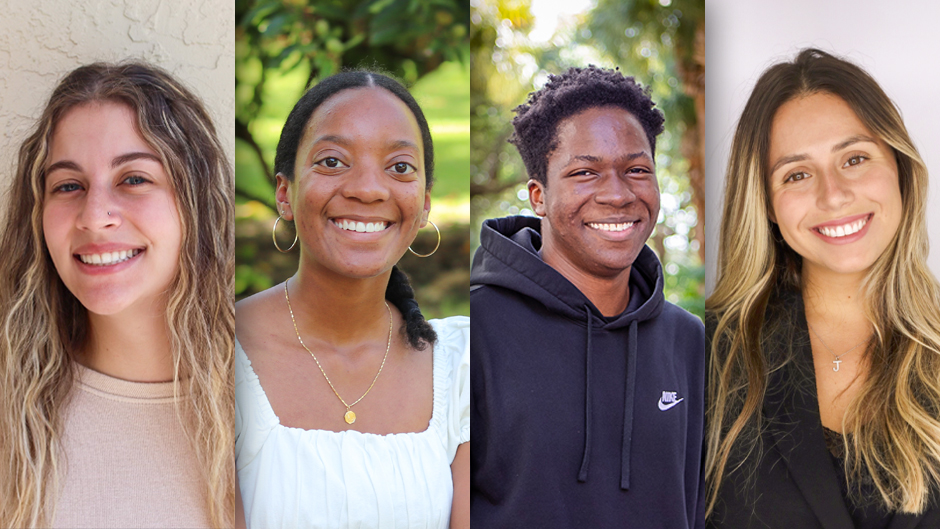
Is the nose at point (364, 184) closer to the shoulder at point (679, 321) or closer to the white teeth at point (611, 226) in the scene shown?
the white teeth at point (611, 226)

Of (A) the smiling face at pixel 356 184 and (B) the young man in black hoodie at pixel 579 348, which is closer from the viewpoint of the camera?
(A) the smiling face at pixel 356 184

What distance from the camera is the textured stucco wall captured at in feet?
7.11

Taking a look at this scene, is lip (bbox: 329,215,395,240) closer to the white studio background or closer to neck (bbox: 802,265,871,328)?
the white studio background

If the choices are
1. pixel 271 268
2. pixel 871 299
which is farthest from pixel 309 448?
pixel 871 299

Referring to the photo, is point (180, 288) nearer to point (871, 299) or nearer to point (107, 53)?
point (107, 53)

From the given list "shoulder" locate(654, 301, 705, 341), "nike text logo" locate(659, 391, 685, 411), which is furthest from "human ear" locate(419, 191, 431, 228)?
"nike text logo" locate(659, 391, 685, 411)

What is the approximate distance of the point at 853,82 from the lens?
2.54 m

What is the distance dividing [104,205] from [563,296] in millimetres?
1430

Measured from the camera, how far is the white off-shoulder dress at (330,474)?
220 cm

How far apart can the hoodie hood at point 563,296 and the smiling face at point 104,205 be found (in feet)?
3.38

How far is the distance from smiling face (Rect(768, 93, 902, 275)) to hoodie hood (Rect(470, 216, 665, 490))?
0.58m

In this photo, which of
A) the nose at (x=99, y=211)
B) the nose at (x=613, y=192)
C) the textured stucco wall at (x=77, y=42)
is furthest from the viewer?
the nose at (x=613, y=192)

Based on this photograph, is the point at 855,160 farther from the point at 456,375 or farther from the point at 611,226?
the point at 456,375

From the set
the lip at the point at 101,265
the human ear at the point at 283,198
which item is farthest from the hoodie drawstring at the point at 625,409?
the lip at the point at 101,265
